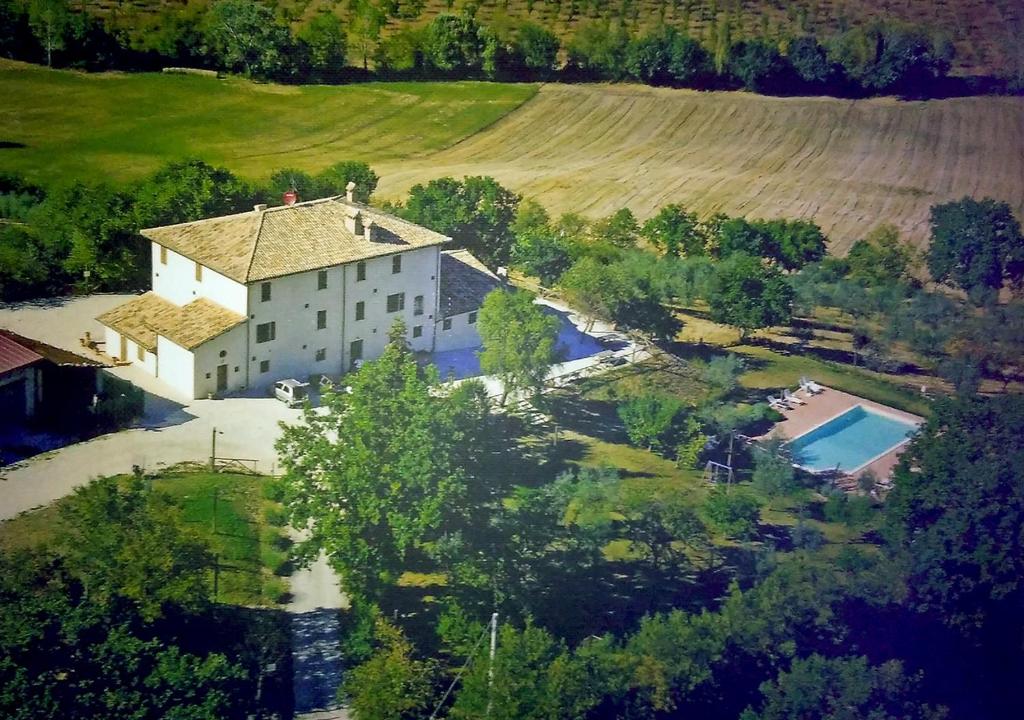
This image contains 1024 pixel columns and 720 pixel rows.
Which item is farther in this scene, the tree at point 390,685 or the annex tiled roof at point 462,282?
the annex tiled roof at point 462,282

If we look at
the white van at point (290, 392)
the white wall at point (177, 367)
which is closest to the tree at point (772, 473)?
the white van at point (290, 392)

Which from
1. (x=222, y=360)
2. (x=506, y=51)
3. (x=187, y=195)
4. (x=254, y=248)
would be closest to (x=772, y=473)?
(x=222, y=360)

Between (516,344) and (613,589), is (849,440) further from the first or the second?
(613,589)

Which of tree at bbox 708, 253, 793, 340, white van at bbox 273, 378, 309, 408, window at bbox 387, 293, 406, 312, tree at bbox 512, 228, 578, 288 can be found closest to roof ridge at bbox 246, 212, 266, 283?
white van at bbox 273, 378, 309, 408

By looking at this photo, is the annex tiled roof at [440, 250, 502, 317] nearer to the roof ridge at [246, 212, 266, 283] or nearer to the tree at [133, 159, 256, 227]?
the roof ridge at [246, 212, 266, 283]

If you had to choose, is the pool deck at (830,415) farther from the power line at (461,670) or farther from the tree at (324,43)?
the tree at (324,43)

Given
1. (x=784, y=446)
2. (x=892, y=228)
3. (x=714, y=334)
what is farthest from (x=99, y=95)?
(x=892, y=228)
